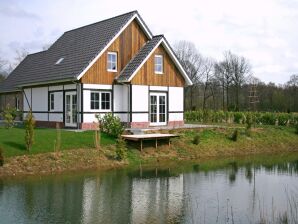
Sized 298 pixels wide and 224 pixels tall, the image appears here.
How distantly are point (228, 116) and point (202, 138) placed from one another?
13.5 m

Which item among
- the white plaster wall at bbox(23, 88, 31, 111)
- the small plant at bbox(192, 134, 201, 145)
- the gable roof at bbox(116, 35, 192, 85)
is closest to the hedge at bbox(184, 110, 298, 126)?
the gable roof at bbox(116, 35, 192, 85)

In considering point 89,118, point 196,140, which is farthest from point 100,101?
point 196,140

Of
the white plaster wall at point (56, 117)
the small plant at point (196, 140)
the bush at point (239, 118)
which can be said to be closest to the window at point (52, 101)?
the white plaster wall at point (56, 117)

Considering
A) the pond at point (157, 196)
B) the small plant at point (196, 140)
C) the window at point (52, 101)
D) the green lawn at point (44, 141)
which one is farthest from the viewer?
the window at point (52, 101)

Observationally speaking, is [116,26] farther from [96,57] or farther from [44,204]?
[44,204]

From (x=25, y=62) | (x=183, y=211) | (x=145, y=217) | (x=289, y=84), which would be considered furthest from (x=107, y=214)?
(x=289, y=84)

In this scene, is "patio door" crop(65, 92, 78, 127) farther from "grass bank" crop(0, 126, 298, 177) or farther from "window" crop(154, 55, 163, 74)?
"window" crop(154, 55, 163, 74)

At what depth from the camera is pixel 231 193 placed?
43.0 ft

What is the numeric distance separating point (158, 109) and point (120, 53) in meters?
4.03

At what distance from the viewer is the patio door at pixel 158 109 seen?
83.9 feet

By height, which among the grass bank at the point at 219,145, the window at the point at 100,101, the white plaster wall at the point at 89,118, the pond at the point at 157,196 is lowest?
the pond at the point at 157,196

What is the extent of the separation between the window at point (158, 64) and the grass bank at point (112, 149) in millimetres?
4175

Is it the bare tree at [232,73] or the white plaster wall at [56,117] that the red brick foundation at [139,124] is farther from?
the bare tree at [232,73]

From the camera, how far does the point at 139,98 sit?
81.7 feet
